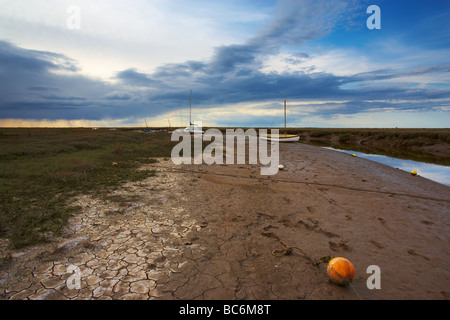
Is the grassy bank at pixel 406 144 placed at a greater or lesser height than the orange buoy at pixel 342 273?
greater

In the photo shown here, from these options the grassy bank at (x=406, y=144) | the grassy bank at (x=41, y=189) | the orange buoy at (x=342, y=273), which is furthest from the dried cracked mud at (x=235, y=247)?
the grassy bank at (x=406, y=144)

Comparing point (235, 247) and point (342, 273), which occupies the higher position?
point (342, 273)

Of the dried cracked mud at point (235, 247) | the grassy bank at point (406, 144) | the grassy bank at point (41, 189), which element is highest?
the grassy bank at point (406, 144)

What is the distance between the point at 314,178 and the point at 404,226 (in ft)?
17.6

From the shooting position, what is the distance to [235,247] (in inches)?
179

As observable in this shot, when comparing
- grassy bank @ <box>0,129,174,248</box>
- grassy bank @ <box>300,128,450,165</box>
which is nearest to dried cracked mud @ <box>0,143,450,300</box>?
grassy bank @ <box>0,129,174,248</box>

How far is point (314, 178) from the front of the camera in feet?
36.7

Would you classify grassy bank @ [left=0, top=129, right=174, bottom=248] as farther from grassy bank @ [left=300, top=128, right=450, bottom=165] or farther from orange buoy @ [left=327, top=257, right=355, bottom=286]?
grassy bank @ [left=300, top=128, right=450, bottom=165]

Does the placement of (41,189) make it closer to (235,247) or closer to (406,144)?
(235,247)

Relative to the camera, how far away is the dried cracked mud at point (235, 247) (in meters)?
3.36

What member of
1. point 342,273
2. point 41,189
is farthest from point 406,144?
point 41,189

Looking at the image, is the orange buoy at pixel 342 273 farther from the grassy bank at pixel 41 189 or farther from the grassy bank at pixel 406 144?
the grassy bank at pixel 406 144

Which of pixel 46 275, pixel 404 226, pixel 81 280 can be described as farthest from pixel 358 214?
pixel 46 275
